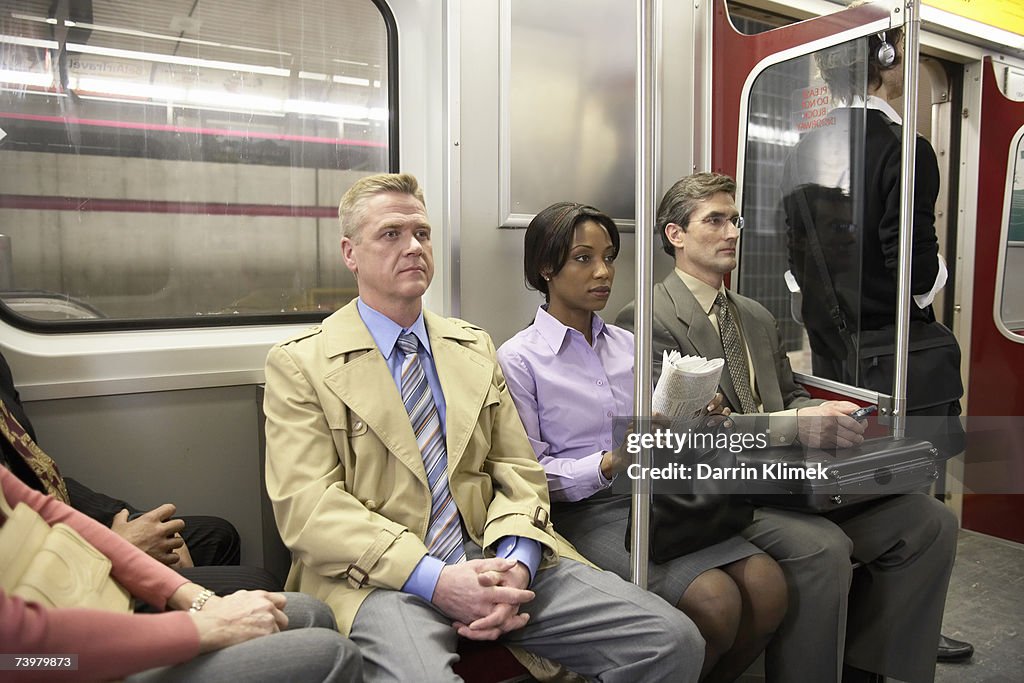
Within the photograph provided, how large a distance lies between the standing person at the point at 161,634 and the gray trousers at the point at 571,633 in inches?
6.1

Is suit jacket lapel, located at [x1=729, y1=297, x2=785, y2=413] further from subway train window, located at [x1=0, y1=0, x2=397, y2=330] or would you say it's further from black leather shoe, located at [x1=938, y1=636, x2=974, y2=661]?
subway train window, located at [x1=0, y1=0, x2=397, y2=330]

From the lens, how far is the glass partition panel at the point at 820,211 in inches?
86.4

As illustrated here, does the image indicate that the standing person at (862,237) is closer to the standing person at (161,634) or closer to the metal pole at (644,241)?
the metal pole at (644,241)

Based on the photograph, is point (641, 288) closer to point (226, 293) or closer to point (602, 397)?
point (602, 397)

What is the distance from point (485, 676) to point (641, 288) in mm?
1063

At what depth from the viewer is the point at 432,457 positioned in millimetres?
2033

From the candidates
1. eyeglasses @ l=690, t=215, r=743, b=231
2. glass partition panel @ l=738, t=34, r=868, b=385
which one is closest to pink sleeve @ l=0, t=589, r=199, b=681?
eyeglasses @ l=690, t=215, r=743, b=231

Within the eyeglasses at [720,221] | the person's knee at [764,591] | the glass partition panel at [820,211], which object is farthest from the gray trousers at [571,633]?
the eyeglasses at [720,221]

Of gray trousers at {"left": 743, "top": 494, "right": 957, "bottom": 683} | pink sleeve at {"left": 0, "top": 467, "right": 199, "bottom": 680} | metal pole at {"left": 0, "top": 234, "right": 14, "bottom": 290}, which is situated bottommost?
gray trousers at {"left": 743, "top": 494, "right": 957, "bottom": 683}

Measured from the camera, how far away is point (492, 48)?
2814 millimetres

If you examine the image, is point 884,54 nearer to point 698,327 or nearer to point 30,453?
point 698,327

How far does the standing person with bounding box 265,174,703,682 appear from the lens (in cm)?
179

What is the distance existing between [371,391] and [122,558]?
703mm

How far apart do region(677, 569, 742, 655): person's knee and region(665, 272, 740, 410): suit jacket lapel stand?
0.49m
